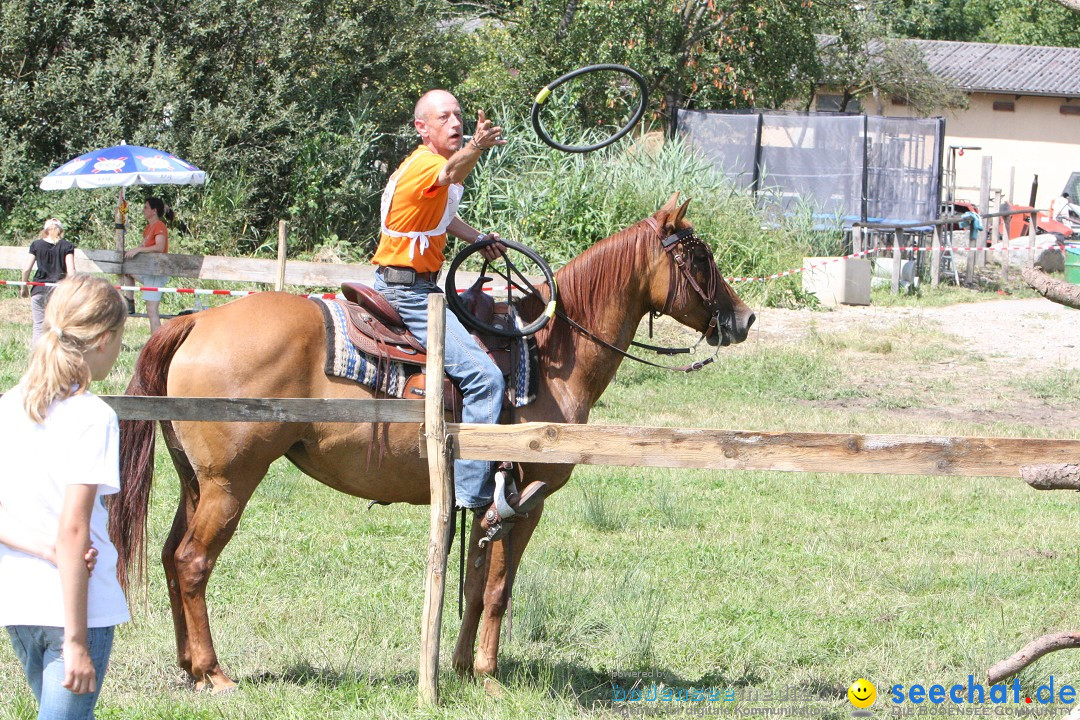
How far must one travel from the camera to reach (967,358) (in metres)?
14.4

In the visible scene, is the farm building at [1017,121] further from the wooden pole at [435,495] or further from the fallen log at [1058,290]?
the fallen log at [1058,290]

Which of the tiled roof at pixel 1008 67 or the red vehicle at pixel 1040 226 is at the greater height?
the tiled roof at pixel 1008 67

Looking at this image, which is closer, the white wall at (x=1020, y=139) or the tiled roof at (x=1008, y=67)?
the white wall at (x=1020, y=139)

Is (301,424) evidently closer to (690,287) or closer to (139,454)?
(139,454)

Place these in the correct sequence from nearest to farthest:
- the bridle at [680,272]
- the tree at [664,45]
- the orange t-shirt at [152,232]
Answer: the bridle at [680,272] < the orange t-shirt at [152,232] < the tree at [664,45]

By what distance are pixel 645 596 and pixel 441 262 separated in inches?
85.1

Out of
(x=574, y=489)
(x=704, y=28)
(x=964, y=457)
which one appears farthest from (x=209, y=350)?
(x=704, y=28)

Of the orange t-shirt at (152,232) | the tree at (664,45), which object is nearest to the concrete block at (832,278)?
the tree at (664,45)

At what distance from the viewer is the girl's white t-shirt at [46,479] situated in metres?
2.92

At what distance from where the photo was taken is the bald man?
493 cm

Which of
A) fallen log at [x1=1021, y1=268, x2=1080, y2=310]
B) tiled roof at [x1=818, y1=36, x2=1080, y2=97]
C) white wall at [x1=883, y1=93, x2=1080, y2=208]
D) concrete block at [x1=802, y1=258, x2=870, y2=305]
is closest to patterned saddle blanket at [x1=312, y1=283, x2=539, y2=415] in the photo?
fallen log at [x1=1021, y1=268, x2=1080, y2=310]

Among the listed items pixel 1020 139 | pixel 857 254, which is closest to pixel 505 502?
pixel 857 254

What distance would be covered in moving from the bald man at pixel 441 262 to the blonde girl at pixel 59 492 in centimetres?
209

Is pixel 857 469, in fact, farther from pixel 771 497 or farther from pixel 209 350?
pixel 771 497
